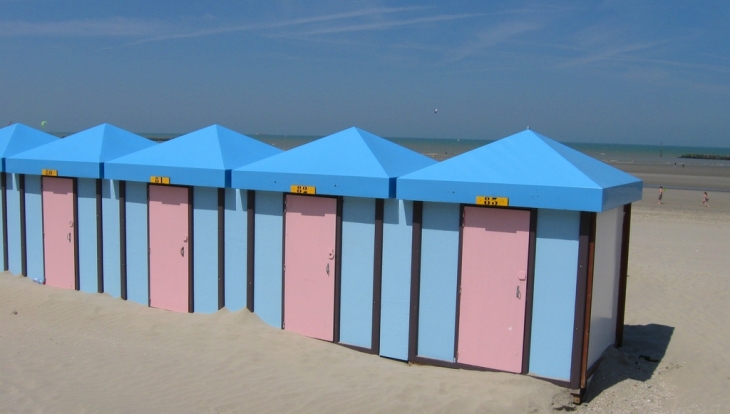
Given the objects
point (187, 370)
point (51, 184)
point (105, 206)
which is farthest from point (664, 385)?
point (51, 184)

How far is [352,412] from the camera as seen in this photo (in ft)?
18.3

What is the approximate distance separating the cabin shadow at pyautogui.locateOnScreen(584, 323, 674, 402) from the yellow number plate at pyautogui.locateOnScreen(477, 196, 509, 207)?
207cm

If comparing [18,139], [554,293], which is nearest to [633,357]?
[554,293]

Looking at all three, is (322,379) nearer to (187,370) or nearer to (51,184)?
(187,370)

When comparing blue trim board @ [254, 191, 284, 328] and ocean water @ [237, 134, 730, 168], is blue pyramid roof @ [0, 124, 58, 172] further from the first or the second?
ocean water @ [237, 134, 730, 168]

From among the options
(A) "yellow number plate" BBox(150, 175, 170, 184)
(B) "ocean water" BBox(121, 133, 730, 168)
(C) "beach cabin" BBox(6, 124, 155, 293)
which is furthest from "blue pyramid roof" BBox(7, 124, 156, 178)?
(B) "ocean water" BBox(121, 133, 730, 168)

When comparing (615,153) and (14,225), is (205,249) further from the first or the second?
(615,153)

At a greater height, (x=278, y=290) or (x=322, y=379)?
(x=278, y=290)

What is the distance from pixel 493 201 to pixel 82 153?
6.40 meters

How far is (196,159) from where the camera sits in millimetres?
8273

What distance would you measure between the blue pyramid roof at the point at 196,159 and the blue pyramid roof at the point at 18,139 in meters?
2.97

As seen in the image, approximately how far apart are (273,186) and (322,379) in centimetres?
236

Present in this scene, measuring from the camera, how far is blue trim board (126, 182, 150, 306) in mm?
8812

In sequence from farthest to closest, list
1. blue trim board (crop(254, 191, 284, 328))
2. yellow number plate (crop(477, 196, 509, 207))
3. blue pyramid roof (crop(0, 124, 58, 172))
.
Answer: blue pyramid roof (crop(0, 124, 58, 172))
blue trim board (crop(254, 191, 284, 328))
yellow number plate (crop(477, 196, 509, 207))
